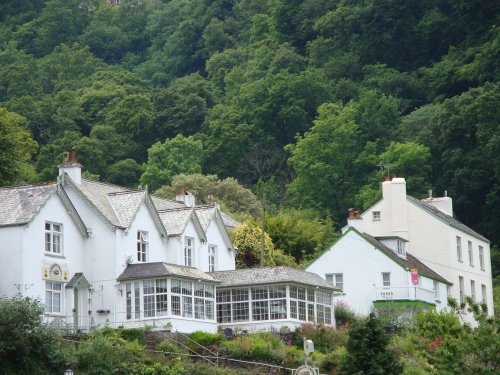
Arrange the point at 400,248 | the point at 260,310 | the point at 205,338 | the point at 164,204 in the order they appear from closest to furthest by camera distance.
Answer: the point at 205,338 < the point at 260,310 < the point at 164,204 < the point at 400,248

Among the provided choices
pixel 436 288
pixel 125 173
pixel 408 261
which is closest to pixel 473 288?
pixel 436 288

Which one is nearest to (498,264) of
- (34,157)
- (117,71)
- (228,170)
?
(228,170)

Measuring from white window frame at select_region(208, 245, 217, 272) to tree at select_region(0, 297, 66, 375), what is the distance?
20.3 metres

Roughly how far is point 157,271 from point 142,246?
3900 millimetres

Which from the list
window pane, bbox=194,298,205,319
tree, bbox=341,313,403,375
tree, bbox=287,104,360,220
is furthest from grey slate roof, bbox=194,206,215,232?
tree, bbox=287,104,360,220

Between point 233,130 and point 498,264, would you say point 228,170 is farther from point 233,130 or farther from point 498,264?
point 498,264

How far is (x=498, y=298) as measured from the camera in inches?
3696

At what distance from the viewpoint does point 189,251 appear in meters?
71.1

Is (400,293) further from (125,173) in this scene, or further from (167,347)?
(125,173)

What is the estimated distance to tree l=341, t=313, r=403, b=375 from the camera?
185ft

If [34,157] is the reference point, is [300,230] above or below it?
below

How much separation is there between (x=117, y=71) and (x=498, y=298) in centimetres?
8895

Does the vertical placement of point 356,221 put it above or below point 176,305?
above

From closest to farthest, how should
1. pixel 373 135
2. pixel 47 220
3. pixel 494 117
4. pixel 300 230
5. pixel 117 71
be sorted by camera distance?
1. pixel 47 220
2. pixel 300 230
3. pixel 494 117
4. pixel 373 135
5. pixel 117 71
